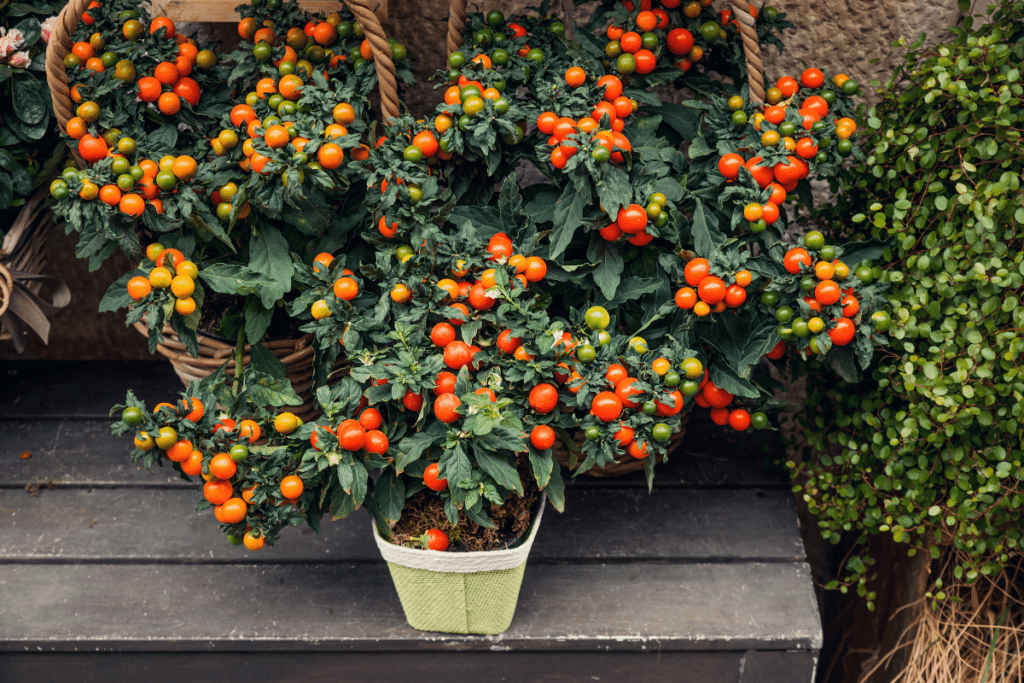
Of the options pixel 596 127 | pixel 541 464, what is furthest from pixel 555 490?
pixel 596 127

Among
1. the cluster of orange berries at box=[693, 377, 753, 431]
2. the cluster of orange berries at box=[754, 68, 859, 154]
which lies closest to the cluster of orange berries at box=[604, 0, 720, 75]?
the cluster of orange berries at box=[754, 68, 859, 154]

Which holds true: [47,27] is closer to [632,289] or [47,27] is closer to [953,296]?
[632,289]

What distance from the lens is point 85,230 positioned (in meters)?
1.02

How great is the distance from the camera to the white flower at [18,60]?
1.12 m

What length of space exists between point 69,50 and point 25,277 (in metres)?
0.40

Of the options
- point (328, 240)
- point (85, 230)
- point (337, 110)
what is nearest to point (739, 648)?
point (328, 240)

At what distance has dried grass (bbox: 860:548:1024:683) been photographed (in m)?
1.17

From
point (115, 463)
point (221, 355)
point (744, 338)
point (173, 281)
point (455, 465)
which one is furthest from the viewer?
point (115, 463)

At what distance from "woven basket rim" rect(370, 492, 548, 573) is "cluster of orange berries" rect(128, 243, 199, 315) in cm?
45

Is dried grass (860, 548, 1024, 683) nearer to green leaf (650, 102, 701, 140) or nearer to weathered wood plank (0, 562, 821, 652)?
weathered wood plank (0, 562, 821, 652)

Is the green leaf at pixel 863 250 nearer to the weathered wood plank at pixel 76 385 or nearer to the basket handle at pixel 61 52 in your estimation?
the basket handle at pixel 61 52

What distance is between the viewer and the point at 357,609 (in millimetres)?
1086

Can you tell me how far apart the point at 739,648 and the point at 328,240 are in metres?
0.94

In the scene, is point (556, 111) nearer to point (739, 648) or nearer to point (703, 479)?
point (703, 479)
